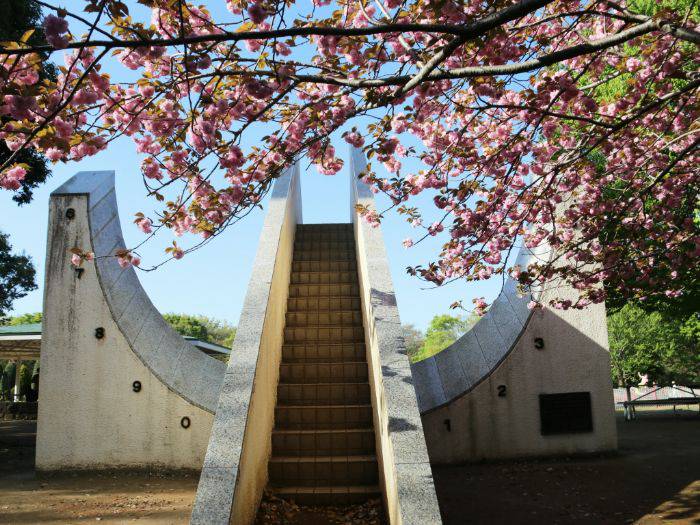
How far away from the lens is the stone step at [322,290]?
6.92 metres

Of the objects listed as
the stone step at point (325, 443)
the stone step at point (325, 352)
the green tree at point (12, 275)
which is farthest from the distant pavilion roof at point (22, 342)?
the stone step at point (325, 443)

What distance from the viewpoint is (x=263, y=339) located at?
4.56 m

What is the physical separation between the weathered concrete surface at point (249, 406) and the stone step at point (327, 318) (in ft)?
0.59

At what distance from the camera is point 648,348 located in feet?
70.7

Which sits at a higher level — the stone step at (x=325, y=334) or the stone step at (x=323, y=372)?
the stone step at (x=325, y=334)

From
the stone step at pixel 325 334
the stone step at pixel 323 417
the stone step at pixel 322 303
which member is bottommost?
the stone step at pixel 323 417

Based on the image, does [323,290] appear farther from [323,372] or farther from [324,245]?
[323,372]

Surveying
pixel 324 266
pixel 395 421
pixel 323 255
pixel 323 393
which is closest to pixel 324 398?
pixel 323 393

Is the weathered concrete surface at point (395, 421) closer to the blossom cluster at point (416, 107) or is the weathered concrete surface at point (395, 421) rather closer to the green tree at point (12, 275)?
the blossom cluster at point (416, 107)

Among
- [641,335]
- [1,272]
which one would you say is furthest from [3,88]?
[641,335]

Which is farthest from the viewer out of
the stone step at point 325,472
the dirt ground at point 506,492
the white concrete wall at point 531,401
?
the white concrete wall at point 531,401

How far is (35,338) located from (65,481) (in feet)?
17.3

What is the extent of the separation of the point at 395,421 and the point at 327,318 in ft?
9.80

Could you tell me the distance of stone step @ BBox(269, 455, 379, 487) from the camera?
→ 443cm
